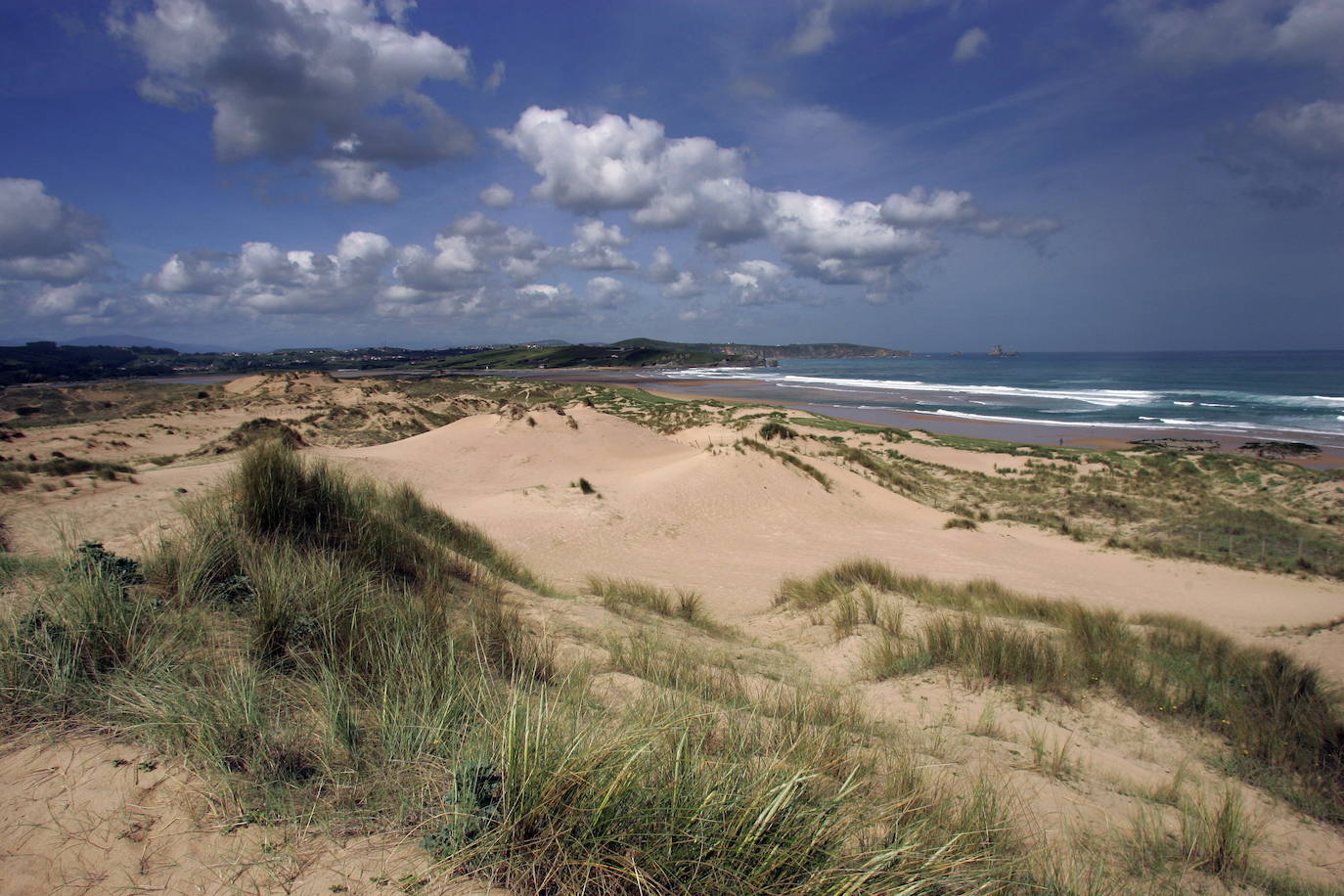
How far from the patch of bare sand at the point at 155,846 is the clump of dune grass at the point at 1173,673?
5.34m

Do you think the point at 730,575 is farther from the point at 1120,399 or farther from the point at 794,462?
the point at 1120,399

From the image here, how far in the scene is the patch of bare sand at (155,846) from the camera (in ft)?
7.21

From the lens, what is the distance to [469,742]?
2811 mm

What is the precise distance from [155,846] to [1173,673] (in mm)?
8368

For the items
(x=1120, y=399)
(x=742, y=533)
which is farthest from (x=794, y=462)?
(x=1120, y=399)

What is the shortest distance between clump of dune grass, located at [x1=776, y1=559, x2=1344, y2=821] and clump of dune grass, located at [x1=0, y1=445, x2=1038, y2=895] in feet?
8.03

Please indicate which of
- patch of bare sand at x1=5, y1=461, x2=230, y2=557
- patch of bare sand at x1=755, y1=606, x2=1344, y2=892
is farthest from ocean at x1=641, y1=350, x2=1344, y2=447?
patch of bare sand at x1=5, y1=461, x2=230, y2=557

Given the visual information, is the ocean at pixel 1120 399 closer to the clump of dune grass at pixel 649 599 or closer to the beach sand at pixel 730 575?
the beach sand at pixel 730 575

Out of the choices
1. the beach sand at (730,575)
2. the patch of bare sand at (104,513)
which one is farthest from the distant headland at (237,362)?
the patch of bare sand at (104,513)

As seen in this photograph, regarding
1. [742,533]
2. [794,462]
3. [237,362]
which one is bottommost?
[742,533]

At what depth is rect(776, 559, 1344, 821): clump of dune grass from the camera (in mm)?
4773

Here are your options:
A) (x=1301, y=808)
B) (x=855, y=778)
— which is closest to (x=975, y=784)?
(x=855, y=778)

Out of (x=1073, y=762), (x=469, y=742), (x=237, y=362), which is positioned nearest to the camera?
(x=469, y=742)

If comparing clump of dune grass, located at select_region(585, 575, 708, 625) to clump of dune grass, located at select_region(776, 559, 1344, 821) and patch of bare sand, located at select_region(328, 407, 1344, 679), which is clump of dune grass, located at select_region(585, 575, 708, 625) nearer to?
patch of bare sand, located at select_region(328, 407, 1344, 679)
